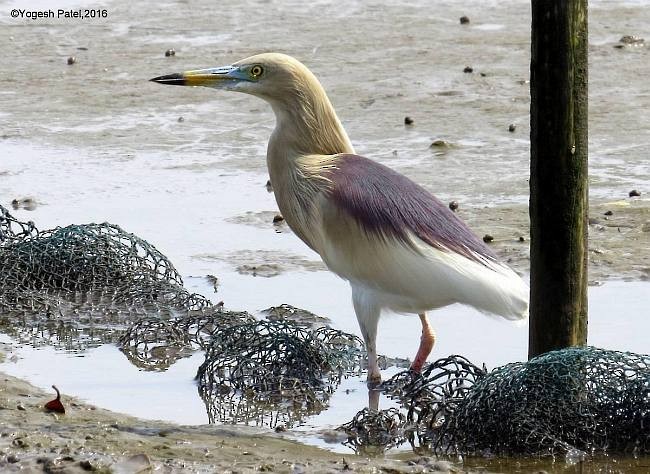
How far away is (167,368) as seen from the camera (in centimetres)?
779

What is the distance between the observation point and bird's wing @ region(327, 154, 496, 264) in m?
6.93

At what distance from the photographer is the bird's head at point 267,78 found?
741cm

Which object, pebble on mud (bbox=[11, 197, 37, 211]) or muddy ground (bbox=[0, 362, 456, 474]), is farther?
pebble on mud (bbox=[11, 197, 37, 211])

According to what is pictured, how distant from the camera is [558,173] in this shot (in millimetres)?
6371

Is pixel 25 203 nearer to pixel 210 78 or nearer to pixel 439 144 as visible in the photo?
pixel 439 144

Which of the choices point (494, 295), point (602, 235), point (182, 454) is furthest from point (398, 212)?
point (602, 235)

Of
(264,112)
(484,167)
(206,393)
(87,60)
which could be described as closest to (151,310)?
(206,393)

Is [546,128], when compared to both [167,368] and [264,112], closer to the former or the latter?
[167,368]

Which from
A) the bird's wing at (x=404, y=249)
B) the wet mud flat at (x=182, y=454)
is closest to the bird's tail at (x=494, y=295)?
the bird's wing at (x=404, y=249)

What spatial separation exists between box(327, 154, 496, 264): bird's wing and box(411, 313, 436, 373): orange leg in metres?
0.52

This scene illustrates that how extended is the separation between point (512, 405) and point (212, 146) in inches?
258

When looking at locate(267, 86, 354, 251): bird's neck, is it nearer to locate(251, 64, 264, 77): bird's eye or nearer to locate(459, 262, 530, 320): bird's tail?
locate(251, 64, 264, 77): bird's eye

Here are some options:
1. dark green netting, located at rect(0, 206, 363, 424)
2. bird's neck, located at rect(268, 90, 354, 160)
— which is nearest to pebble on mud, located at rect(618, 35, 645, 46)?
dark green netting, located at rect(0, 206, 363, 424)

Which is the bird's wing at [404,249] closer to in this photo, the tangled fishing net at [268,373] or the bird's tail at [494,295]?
the bird's tail at [494,295]
